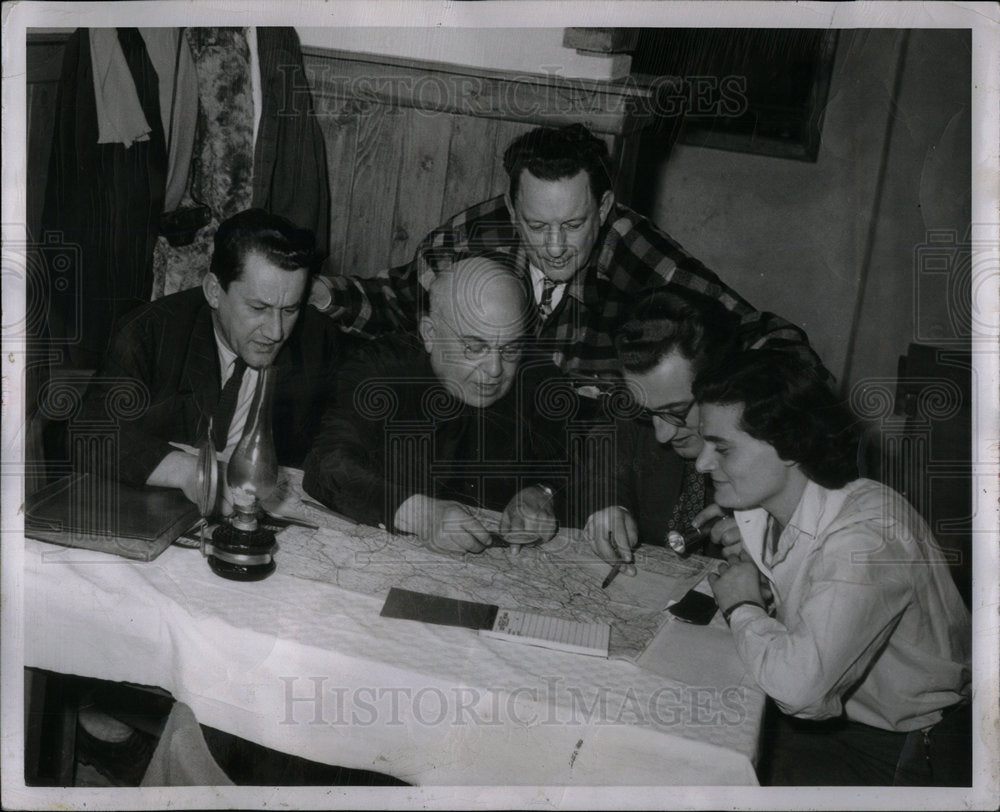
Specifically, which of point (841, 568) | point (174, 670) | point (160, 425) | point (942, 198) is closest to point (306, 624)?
point (174, 670)

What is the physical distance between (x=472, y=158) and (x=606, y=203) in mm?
316

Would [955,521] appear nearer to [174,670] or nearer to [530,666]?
[530,666]

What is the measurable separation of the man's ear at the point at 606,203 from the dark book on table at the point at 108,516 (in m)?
1.11

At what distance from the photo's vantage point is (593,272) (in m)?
2.10

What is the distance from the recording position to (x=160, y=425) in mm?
2098

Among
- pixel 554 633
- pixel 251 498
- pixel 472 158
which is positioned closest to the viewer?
pixel 554 633

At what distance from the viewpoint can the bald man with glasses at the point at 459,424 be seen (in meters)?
2.09

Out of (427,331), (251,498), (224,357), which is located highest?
(427,331)

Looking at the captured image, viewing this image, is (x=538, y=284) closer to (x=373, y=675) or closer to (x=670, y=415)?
(x=670, y=415)

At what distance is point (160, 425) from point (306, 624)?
0.59 meters

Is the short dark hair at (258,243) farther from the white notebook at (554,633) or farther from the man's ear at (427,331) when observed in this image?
the white notebook at (554,633)

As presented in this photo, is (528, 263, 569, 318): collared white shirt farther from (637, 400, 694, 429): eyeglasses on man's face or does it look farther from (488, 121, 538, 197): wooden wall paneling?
(637, 400, 694, 429): eyeglasses on man's face

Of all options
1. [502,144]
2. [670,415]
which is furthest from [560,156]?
[670,415]

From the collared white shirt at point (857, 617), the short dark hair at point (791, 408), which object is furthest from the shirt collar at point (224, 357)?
the collared white shirt at point (857, 617)
